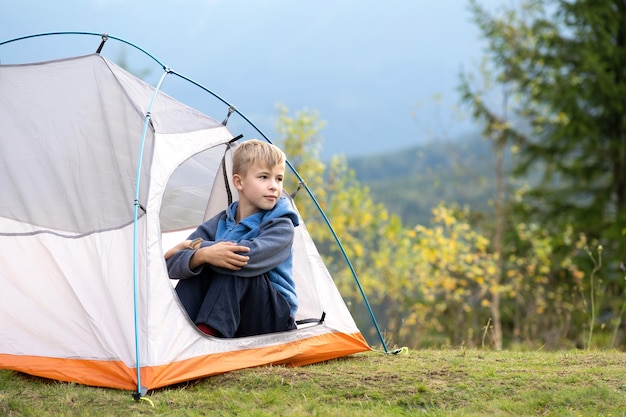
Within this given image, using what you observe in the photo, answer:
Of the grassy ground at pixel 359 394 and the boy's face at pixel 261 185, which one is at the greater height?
the boy's face at pixel 261 185

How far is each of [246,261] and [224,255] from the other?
112mm

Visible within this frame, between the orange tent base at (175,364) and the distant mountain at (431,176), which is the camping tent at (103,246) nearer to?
the orange tent base at (175,364)

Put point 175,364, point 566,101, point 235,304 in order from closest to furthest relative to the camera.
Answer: point 175,364, point 235,304, point 566,101

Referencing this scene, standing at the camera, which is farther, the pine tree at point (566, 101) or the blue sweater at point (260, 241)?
the pine tree at point (566, 101)

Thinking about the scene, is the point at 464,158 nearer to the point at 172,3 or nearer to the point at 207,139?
the point at 207,139

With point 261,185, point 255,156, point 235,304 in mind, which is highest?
point 255,156

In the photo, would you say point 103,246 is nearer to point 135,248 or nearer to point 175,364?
point 135,248

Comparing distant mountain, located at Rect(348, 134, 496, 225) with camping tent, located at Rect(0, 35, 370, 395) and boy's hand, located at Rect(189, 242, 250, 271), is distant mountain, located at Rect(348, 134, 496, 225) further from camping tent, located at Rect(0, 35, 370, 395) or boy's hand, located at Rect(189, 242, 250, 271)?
boy's hand, located at Rect(189, 242, 250, 271)

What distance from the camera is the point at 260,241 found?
389 centimetres

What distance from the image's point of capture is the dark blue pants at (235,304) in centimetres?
384

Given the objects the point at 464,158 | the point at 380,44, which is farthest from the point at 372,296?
the point at 380,44

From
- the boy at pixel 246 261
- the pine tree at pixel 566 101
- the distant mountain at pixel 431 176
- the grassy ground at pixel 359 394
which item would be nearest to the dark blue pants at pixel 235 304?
the boy at pixel 246 261

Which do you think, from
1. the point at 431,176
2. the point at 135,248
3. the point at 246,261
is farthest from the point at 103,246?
the point at 431,176

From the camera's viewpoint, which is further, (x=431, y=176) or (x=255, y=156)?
(x=431, y=176)
